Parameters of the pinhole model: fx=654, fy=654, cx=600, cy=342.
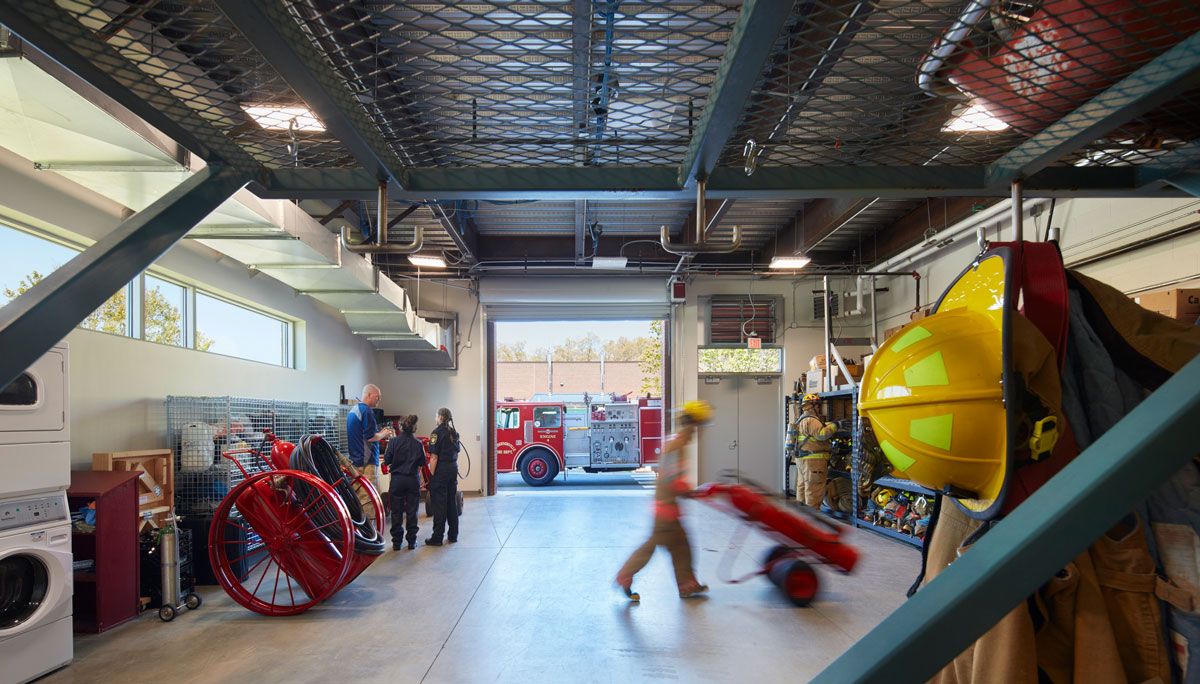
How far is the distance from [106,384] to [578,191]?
5964mm

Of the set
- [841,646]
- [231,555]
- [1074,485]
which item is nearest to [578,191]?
[1074,485]

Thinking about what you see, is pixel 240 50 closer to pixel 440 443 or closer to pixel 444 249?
pixel 440 443

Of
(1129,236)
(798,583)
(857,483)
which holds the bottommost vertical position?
(798,583)

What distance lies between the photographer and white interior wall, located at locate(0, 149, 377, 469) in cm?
496

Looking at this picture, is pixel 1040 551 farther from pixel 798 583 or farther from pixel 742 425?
pixel 742 425

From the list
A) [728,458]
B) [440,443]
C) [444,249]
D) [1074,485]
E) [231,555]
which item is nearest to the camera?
[1074,485]

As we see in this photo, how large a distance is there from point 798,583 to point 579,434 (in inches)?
373

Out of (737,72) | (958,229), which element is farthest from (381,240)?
(958,229)

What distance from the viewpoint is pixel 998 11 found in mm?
980

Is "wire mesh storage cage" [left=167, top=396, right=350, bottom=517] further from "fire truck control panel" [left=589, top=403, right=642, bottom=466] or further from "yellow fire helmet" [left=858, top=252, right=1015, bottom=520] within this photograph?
"fire truck control panel" [left=589, top=403, right=642, bottom=466]

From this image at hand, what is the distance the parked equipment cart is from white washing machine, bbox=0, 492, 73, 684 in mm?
4440

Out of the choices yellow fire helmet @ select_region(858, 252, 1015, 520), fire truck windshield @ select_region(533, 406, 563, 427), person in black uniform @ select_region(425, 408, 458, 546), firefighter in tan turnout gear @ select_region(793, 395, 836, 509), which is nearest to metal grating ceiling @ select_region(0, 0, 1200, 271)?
yellow fire helmet @ select_region(858, 252, 1015, 520)

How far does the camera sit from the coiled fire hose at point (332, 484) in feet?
17.7

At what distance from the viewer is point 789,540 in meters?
5.63
